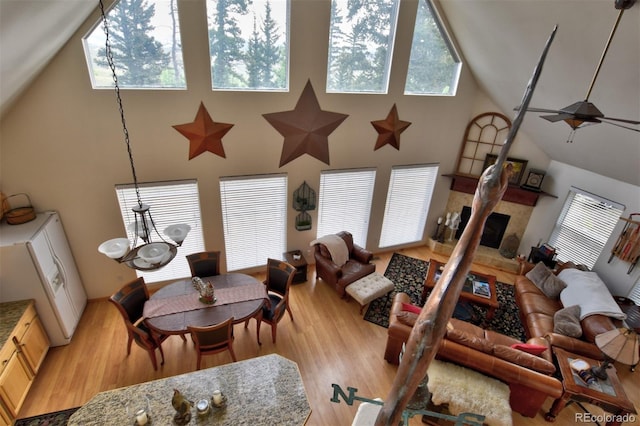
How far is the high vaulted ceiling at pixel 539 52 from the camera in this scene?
9.16 ft

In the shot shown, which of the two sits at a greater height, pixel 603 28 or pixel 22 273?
pixel 603 28

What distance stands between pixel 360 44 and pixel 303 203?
2.79 meters

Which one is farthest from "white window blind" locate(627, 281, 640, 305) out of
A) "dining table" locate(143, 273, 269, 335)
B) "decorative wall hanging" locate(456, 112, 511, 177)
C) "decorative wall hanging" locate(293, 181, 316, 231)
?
"dining table" locate(143, 273, 269, 335)

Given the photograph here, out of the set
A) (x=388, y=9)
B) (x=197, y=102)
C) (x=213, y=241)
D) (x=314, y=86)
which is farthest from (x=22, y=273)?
(x=388, y=9)

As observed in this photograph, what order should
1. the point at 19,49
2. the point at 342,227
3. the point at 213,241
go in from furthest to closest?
the point at 342,227 → the point at 213,241 → the point at 19,49

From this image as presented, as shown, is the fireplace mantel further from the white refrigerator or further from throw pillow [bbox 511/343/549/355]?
the white refrigerator

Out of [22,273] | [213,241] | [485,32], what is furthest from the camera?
[213,241]

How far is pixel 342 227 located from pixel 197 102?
342 cm

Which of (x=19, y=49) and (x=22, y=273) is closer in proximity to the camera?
(x=19, y=49)

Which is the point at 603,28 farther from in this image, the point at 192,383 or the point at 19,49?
the point at 19,49

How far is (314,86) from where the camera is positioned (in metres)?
4.95

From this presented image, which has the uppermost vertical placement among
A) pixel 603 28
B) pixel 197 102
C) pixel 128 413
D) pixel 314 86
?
pixel 603 28

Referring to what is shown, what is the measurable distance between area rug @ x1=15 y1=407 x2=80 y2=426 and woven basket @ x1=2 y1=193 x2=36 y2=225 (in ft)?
7.64

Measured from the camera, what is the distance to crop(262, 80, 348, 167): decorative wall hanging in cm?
500
